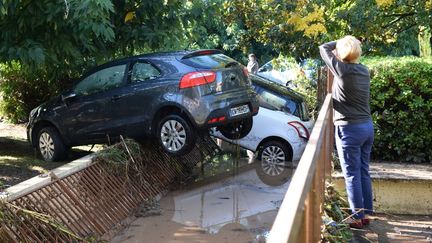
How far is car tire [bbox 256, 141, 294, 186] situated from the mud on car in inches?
36.4

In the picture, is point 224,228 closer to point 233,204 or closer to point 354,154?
point 233,204

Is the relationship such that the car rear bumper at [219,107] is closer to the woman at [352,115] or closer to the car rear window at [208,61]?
the car rear window at [208,61]

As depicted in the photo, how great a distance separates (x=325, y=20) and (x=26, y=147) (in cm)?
635

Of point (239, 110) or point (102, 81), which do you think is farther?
point (102, 81)

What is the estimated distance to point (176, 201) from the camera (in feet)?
26.7

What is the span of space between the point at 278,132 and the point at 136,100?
2.74 meters

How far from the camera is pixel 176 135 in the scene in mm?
7742

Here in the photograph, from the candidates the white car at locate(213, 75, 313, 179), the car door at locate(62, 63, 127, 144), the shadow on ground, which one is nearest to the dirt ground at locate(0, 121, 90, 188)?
the shadow on ground

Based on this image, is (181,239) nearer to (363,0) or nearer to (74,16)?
(74,16)

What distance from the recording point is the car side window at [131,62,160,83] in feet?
26.7

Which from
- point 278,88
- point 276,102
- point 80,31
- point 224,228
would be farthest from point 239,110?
point 80,31

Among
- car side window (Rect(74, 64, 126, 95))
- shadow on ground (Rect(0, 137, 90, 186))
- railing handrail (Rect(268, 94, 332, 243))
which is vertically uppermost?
car side window (Rect(74, 64, 126, 95))

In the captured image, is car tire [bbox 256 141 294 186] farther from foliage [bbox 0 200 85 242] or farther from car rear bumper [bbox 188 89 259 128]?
foliage [bbox 0 200 85 242]

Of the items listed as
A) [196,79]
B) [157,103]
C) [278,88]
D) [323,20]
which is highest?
[323,20]
